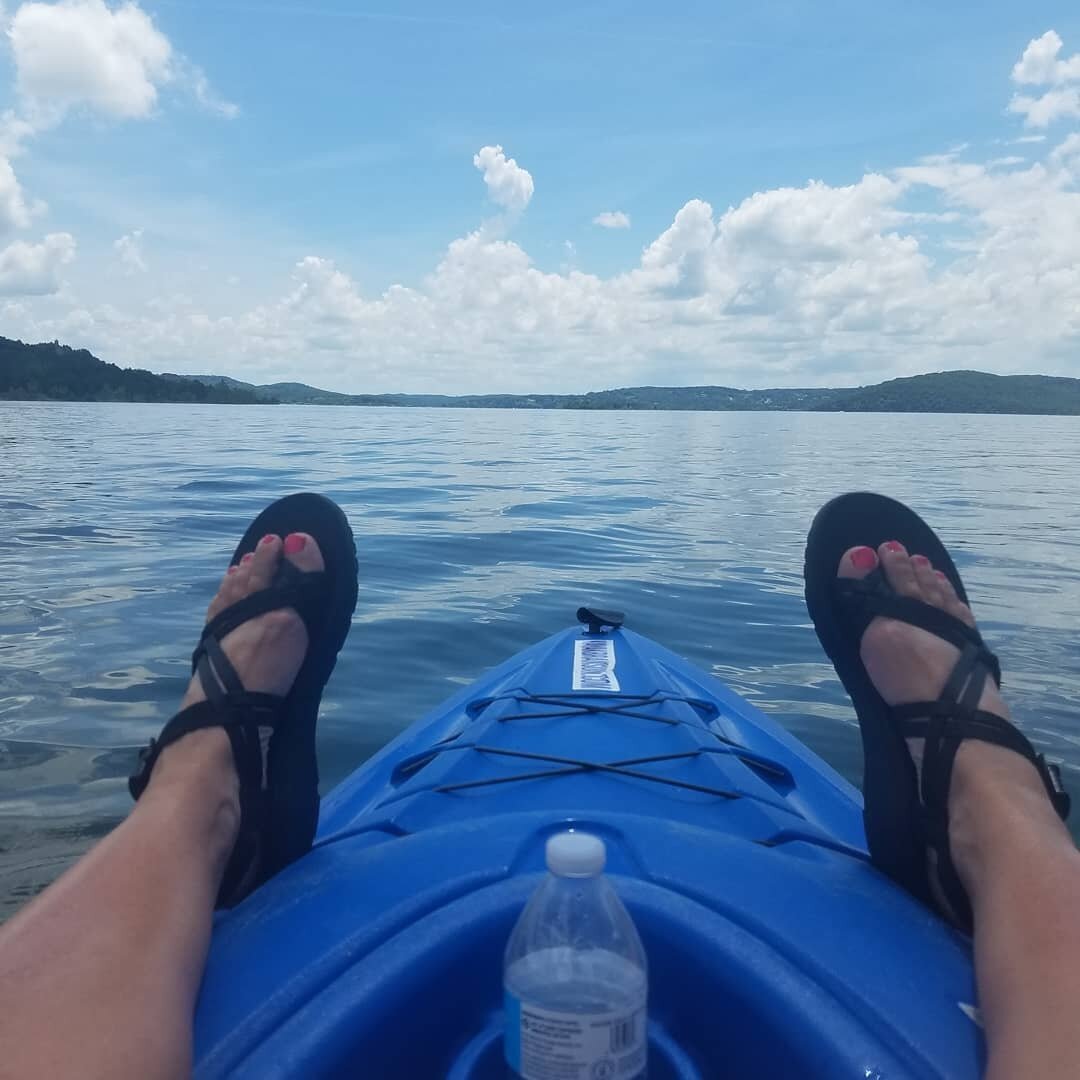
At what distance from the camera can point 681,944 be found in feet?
4.31

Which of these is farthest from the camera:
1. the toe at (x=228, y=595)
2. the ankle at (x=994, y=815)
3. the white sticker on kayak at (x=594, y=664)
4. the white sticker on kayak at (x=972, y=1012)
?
the white sticker on kayak at (x=594, y=664)

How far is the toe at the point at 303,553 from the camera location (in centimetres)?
242

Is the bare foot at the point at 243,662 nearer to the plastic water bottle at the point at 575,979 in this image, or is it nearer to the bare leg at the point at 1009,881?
the plastic water bottle at the point at 575,979

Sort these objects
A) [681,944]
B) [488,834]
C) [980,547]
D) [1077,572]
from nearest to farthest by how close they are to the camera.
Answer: [681,944] → [488,834] → [1077,572] → [980,547]

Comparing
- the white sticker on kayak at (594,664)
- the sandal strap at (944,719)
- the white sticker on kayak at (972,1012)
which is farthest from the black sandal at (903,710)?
the white sticker on kayak at (594,664)

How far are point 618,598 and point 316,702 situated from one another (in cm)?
394

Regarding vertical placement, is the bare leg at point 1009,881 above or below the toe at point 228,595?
below

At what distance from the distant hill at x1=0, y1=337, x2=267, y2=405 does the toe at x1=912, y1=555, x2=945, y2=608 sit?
80482 mm

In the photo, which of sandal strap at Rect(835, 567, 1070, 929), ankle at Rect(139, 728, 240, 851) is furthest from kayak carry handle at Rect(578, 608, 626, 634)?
ankle at Rect(139, 728, 240, 851)

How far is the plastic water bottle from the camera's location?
3.67 ft

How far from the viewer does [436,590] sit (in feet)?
19.9

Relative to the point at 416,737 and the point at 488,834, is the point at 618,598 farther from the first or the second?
the point at 488,834

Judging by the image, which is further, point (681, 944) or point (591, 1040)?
point (681, 944)

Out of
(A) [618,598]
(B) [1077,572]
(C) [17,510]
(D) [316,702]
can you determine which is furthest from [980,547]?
(C) [17,510]
